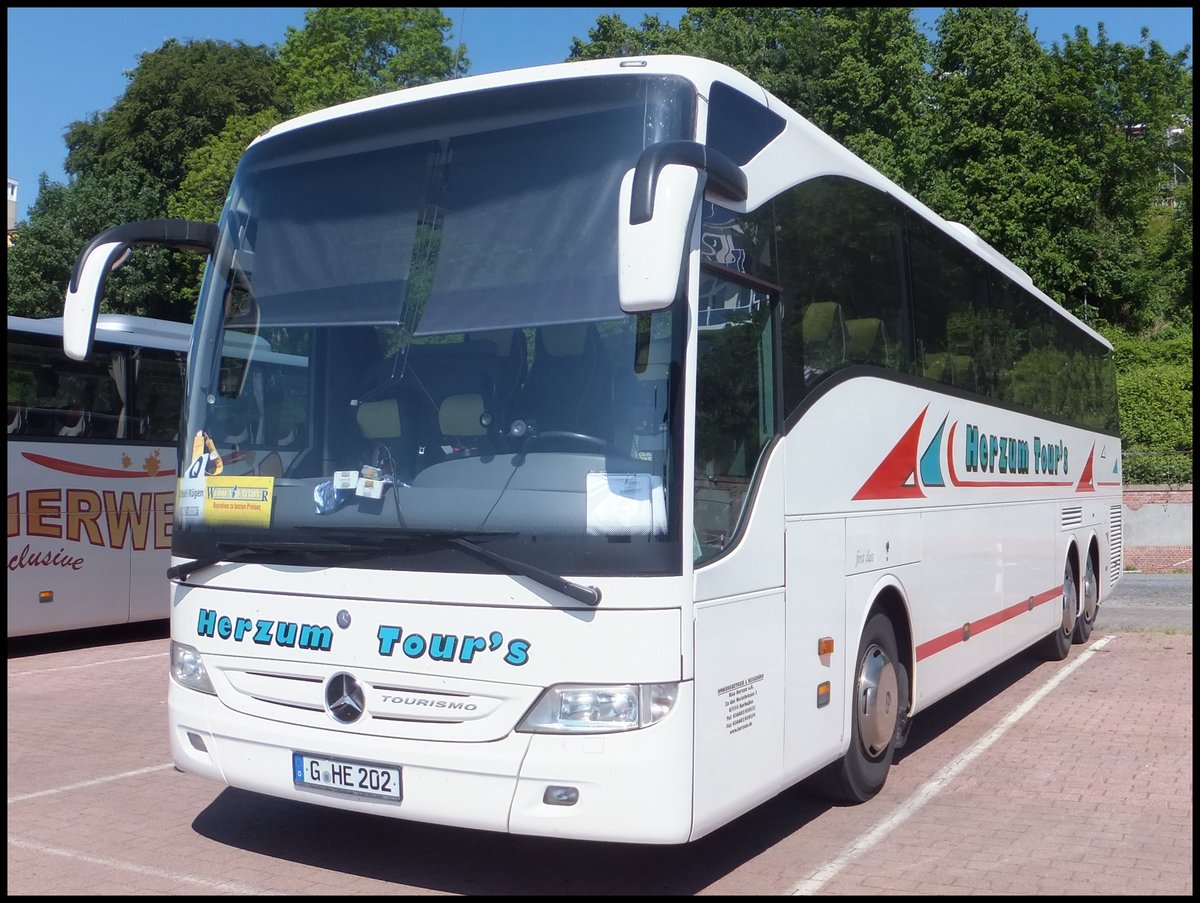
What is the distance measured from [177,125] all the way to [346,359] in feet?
144

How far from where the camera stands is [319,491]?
5391 mm

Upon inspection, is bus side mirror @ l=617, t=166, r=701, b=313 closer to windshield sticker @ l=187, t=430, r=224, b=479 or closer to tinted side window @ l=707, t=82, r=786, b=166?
tinted side window @ l=707, t=82, r=786, b=166

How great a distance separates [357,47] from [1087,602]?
127 ft

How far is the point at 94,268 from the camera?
5938 millimetres

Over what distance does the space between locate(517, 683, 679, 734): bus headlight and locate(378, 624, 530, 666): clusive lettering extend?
0.66ft

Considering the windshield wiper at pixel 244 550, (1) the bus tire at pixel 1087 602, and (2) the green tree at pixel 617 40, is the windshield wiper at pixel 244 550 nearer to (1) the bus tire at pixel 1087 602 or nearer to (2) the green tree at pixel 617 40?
(1) the bus tire at pixel 1087 602

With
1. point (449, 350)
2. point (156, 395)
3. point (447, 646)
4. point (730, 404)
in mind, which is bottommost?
point (447, 646)

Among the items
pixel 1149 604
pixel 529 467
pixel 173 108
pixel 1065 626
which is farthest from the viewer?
pixel 173 108

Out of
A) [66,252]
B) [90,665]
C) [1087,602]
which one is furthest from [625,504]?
[66,252]

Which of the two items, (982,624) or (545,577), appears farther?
(982,624)

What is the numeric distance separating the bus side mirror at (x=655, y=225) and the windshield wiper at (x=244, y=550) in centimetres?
178

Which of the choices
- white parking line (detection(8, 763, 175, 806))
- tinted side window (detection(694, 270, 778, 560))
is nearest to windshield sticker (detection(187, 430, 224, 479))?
tinted side window (detection(694, 270, 778, 560))

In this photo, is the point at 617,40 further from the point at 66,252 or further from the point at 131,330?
the point at 131,330

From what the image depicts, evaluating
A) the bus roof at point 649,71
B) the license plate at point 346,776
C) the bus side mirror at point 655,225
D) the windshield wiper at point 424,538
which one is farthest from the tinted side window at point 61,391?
the bus side mirror at point 655,225
